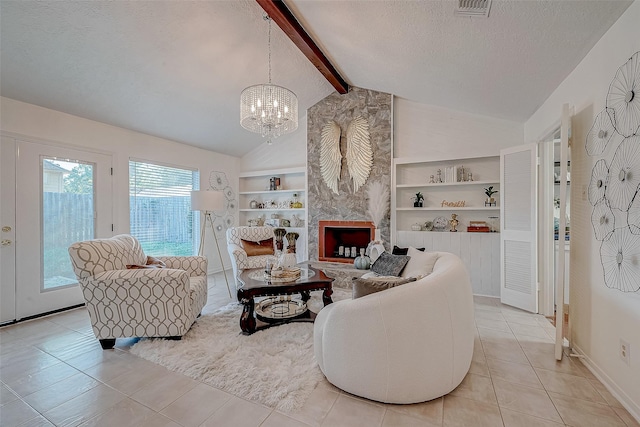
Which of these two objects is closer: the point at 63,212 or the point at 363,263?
the point at 63,212

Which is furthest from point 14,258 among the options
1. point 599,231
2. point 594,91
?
point 594,91

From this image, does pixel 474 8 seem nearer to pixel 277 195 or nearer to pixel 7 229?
pixel 277 195

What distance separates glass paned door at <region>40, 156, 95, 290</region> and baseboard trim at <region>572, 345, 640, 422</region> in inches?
214

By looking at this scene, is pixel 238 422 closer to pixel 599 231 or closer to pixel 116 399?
pixel 116 399

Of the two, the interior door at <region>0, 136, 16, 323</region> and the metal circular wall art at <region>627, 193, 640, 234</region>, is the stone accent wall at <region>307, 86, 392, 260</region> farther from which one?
the interior door at <region>0, 136, 16, 323</region>

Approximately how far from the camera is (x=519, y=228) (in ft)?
11.1

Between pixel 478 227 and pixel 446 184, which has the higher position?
pixel 446 184

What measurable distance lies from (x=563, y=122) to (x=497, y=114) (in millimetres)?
1768

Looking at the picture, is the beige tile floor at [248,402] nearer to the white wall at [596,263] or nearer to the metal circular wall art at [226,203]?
the white wall at [596,263]

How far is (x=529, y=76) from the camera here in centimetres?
267

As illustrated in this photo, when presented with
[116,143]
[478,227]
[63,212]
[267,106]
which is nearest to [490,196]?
[478,227]

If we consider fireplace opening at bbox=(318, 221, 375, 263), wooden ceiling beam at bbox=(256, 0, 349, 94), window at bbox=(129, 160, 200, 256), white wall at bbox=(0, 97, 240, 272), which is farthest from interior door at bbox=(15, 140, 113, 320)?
fireplace opening at bbox=(318, 221, 375, 263)

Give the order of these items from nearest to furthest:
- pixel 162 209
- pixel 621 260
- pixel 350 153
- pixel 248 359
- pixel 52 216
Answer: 1. pixel 621 260
2. pixel 248 359
3. pixel 52 216
4. pixel 162 209
5. pixel 350 153

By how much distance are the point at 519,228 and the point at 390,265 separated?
5.88 feet
